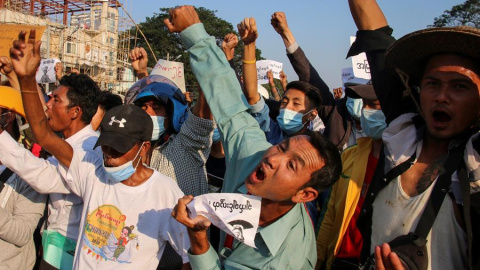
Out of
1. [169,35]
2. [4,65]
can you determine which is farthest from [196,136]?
[169,35]

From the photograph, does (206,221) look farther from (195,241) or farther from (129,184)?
(129,184)

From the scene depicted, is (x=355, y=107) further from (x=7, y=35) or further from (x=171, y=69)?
(x=7, y=35)

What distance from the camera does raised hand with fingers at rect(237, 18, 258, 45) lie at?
112 inches

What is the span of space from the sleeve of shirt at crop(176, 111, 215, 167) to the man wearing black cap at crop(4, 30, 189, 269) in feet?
1.22

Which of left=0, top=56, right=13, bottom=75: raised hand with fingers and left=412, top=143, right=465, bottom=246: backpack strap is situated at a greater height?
left=0, top=56, right=13, bottom=75: raised hand with fingers

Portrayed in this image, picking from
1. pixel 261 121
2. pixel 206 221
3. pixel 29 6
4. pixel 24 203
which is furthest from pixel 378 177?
pixel 29 6

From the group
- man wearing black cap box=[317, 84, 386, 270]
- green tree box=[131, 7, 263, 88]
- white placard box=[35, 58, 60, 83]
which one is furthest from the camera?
green tree box=[131, 7, 263, 88]

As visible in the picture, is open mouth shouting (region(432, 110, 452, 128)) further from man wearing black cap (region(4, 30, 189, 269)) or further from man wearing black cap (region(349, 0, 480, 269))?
man wearing black cap (region(4, 30, 189, 269))

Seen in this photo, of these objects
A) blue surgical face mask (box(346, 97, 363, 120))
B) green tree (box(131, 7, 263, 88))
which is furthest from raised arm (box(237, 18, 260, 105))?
green tree (box(131, 7, 263, 88))

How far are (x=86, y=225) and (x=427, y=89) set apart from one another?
1858 millimetres

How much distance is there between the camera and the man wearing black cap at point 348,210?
2.48 metres

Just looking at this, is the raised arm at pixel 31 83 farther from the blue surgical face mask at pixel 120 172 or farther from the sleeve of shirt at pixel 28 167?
the blue surgical face mask at pixel 120 172

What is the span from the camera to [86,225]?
7.50ft

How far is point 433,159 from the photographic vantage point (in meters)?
1.61
